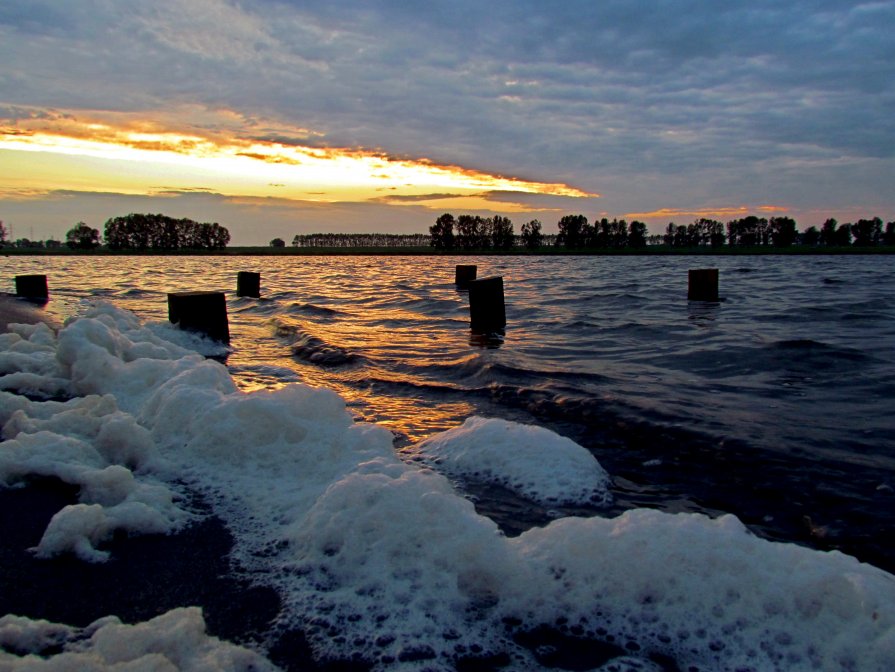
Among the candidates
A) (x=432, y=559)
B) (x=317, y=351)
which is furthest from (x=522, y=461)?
(x=317, y=351)

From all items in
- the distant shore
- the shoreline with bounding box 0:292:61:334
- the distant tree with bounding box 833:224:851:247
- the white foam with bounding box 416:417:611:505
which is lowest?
the white foam with bounding box 416:417:611:505

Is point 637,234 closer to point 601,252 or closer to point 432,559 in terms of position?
point 601,252

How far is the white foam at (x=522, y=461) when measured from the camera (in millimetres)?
3963

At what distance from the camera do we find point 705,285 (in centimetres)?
1675

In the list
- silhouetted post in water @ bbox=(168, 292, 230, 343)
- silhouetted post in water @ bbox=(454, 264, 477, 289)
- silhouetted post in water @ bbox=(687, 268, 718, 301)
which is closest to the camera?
silhouetted post in water @ bbox=(168, 292, 230, 343)

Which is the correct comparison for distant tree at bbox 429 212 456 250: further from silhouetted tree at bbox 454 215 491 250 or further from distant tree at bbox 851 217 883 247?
distant tree at bbox 851 217 883 247

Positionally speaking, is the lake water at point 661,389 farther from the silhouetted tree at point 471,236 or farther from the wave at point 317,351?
the silhouetted tree at point 471,236

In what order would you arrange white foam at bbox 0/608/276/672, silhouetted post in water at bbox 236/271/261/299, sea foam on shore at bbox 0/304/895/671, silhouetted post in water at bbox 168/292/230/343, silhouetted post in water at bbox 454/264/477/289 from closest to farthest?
white foam at bbox 0/608/276/672 < sea foam on shore at bbox 0/304/895/671 < silhouetted post in water at bbox 168/292/230/343 < silhouetted post in water at bbox 236/271/261/299 < silhouetted post in water at bbox 454/264/477/289

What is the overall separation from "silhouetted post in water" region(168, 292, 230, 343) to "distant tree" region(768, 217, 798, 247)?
147 m

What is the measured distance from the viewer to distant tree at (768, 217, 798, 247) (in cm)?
13200

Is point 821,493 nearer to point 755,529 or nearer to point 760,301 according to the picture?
point 755,529

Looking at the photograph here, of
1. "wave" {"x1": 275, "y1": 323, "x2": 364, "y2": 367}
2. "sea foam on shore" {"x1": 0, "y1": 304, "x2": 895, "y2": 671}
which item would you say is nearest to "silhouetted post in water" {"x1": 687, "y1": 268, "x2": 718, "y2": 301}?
"wave" {"x1": 275, "y1": 323, "x2": 364, "y2": 367}

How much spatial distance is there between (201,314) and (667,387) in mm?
7627

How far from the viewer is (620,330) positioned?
12.0m
